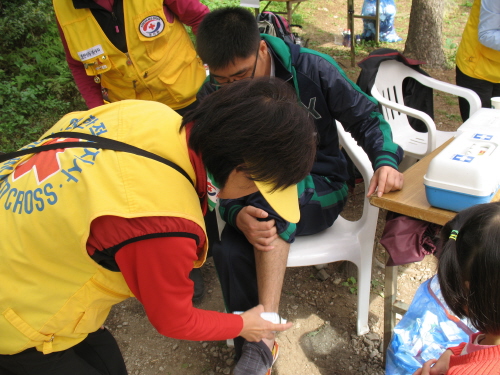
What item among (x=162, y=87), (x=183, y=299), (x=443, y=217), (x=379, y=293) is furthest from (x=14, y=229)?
(x=379, y=293)

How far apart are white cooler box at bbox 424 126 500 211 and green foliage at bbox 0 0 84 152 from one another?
3.84 metres

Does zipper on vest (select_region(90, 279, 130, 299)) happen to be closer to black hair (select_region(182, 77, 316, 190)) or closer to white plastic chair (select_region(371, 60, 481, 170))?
black hair (select_region(182, 77, 316, 190))

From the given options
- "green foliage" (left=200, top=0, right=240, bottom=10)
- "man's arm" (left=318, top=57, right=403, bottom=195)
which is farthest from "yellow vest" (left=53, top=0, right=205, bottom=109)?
"green foliage" (left=200, top=0, right=240, bottom=10)

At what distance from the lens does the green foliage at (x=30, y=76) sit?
425cm

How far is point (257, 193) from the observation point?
1.76m

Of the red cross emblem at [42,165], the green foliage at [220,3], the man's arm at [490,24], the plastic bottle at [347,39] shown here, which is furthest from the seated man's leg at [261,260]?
the green foliage at [220,3]

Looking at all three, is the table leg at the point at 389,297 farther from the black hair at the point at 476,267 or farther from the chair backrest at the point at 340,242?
the black hair at the point at 476,267

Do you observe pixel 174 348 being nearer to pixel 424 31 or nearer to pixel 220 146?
pixel 220 146

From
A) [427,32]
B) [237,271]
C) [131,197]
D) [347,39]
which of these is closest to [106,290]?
[131,197]

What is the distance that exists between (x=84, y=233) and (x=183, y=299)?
0.30 m

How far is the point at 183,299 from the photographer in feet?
3.44

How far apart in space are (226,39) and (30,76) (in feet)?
13.0

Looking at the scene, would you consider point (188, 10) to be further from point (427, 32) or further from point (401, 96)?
point (427, 32)

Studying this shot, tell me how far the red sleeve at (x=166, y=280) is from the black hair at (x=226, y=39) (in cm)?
100
